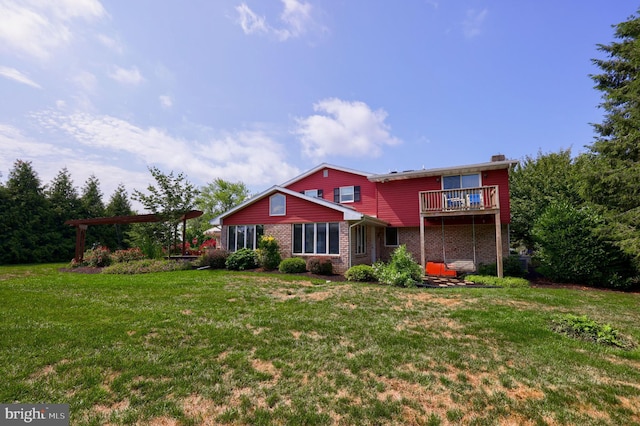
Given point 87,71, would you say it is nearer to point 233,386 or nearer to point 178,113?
point 178,113

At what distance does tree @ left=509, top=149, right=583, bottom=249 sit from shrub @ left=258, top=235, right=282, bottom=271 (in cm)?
1540

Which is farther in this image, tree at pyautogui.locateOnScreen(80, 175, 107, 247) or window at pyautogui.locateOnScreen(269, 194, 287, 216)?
tree at pyautogui.locateOnScreen(80, 175, 107, 247)

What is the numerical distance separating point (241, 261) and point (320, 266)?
14.8 feet

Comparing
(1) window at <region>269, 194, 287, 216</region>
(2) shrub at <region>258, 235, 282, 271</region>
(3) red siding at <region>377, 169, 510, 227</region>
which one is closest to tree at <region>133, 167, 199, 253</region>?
(1) window at <region>269, 194, 287, 216</region>

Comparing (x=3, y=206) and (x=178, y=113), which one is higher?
(x=178, y=113)

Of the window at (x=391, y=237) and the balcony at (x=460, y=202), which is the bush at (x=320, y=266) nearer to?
the balcony at (x=460, y=202)

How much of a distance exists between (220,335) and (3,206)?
2799 cm

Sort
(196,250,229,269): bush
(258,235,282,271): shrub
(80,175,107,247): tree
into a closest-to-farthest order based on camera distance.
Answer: (258,235,282,271): shrub → (196,250,229,269): bush → (80,175,107,247): tree

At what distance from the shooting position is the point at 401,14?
1062cm

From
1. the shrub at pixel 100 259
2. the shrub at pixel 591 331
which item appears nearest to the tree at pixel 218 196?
the shrub at pixel 100 259

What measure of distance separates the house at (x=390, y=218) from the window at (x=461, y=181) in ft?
0.16

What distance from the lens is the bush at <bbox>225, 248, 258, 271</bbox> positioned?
14405mm

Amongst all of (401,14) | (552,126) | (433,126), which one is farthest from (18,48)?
(552,126)

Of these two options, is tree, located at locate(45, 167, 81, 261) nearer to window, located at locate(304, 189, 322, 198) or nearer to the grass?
the grass
